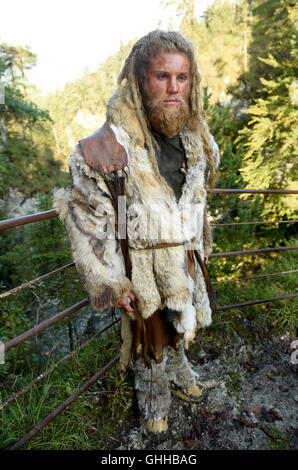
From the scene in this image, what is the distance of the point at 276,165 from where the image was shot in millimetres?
7754

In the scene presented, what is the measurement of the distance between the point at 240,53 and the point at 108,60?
→ 11.2 meters

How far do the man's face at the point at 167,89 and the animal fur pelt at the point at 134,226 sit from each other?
107 millimetres

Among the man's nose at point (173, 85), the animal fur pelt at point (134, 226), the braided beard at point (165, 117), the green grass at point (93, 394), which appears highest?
the man's nose at point (173, 85)

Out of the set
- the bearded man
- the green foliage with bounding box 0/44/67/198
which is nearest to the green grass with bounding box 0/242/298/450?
the bearded man

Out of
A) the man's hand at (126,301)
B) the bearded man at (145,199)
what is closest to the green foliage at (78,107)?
the bearded man at (145,199)

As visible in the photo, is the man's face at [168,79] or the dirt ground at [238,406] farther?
the dirt ground at [238,406]

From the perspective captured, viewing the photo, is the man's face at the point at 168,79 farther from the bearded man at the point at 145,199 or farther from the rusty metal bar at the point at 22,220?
the rusty metal bar at the point at 22,220

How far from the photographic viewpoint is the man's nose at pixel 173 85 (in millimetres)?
1219

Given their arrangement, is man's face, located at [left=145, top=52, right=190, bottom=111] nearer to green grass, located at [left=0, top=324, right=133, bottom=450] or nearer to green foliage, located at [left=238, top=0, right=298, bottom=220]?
green grass, located at [left=0, top=324, right=133, bottom=450]

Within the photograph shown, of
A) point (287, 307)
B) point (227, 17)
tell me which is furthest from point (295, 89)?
point (227, 17)

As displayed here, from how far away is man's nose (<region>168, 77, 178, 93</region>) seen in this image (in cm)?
122
